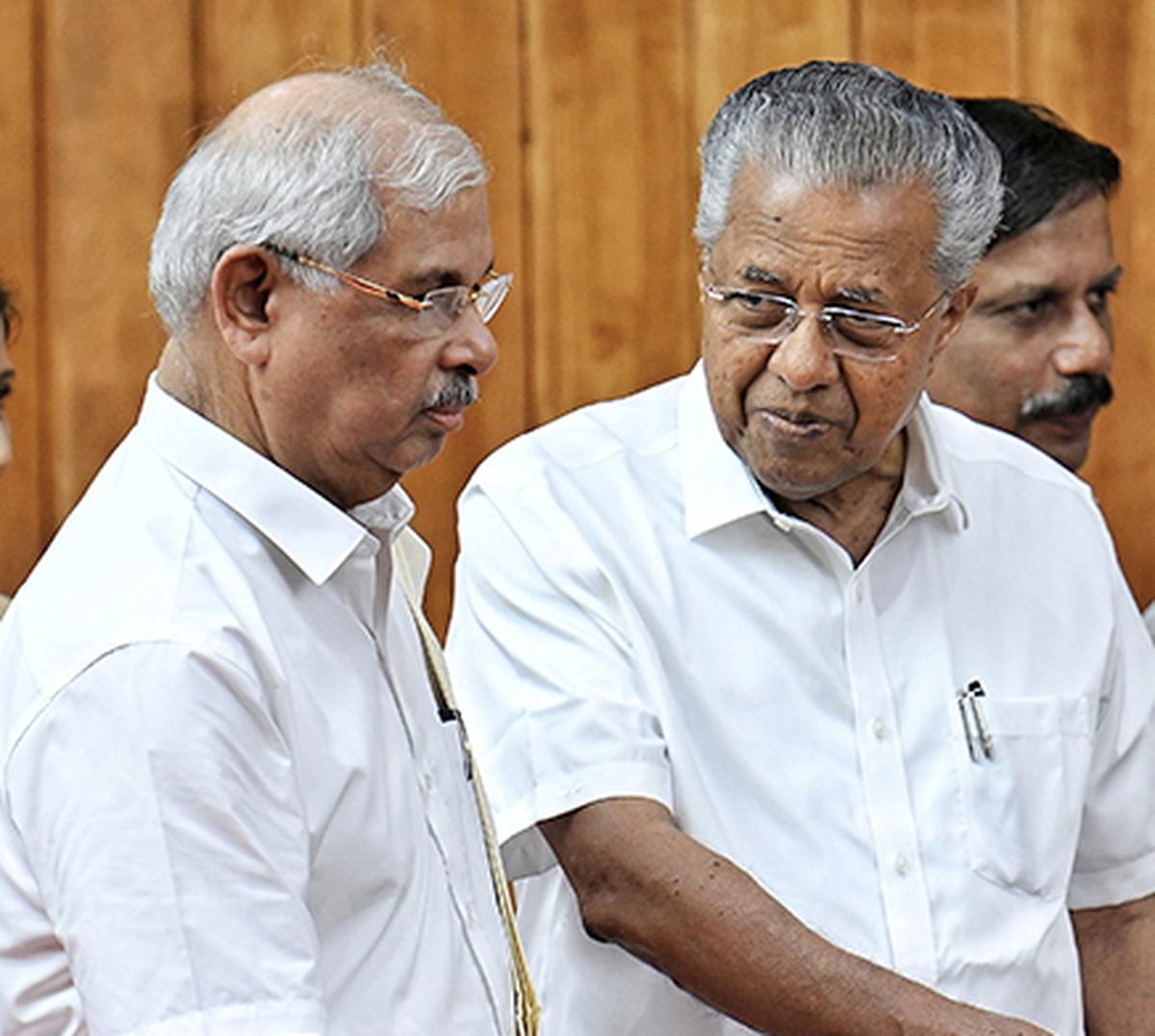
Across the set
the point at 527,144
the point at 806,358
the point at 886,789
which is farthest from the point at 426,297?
the point at 527,144

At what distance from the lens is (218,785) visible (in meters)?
1.25

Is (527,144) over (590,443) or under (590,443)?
over

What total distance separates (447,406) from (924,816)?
2.08 feet

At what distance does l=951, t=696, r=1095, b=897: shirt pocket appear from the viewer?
73.9 inches

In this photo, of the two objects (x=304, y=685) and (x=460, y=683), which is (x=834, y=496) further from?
(x=304, y=685)

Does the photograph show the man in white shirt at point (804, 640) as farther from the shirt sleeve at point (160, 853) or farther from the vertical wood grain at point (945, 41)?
the vertical wood grain at point (945, 41)

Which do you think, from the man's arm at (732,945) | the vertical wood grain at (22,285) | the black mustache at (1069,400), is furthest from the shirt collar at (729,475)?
the vertical wood grain at (22,285)

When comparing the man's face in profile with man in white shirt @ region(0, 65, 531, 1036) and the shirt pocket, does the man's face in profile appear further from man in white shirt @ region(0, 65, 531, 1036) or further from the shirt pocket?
man in white shirt @ region(0, 65, 531, 1036)

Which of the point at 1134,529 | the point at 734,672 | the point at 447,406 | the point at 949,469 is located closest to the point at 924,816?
the point at 734,672

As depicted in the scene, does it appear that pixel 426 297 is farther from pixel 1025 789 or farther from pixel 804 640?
pixel 1025 789

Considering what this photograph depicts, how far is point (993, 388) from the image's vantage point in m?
2.52

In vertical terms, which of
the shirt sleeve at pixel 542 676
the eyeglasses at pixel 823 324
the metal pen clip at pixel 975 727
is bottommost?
the metal pen clip at pixel 975 727

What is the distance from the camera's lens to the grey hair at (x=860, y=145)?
1.85 metres

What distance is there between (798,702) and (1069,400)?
0.83 meters
